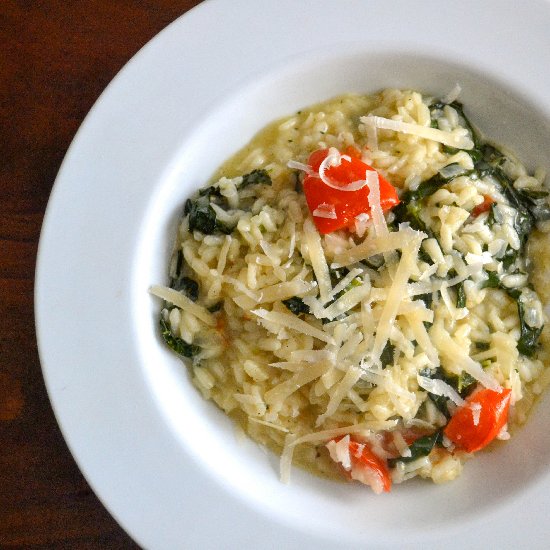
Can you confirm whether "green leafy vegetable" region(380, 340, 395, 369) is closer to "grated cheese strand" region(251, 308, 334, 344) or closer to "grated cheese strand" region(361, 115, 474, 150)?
"grated cheese strand" region(251, 308, 334, 344)

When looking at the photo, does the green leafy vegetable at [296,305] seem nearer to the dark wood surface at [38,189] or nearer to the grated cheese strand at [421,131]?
the grated cheese strand at [421,131]

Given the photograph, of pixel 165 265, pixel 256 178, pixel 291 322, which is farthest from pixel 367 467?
pixel 256 178

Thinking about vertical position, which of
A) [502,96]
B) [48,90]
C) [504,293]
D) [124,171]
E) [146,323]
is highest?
[502,96]

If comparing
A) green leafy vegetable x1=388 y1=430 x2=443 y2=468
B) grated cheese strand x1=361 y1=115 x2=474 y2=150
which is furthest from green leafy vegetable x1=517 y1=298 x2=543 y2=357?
grated cheese strand x1=361 y1=115 x2=474 y2=150

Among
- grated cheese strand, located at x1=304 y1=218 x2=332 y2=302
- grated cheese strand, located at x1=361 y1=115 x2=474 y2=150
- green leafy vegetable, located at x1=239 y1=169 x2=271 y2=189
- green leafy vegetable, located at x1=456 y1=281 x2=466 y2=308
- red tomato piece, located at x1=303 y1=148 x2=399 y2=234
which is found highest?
grated cheese strand, located at x1=361 y1=115 x2=474 y2=150

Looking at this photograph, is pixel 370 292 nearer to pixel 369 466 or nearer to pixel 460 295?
pixel 460 295

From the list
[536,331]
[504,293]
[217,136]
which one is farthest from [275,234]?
[536,331]

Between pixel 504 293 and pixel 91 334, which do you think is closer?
pixel 91 334

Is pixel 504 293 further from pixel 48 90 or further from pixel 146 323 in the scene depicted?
pixel 48 90
